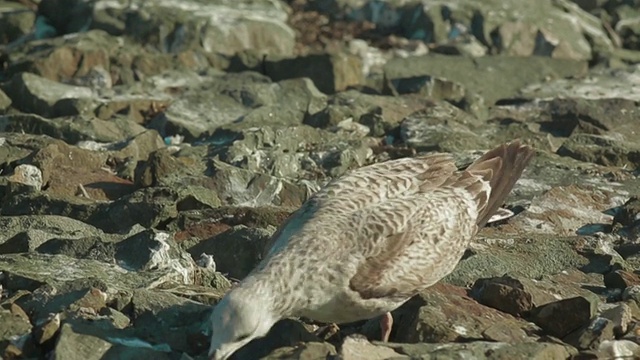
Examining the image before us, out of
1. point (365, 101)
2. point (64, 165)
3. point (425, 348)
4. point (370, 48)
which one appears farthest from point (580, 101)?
point (425, 348)

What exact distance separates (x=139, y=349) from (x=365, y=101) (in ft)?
24.4

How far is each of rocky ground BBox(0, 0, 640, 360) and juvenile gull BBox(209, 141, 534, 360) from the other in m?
0.24

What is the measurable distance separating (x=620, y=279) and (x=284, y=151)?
14.6ft

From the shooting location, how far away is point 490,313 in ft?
25.8

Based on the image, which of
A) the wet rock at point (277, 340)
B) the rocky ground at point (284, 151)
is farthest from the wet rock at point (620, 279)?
the wet rock at point (277, 340)

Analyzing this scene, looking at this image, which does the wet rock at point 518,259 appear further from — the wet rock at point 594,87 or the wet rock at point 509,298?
the wet rock at point 594,87

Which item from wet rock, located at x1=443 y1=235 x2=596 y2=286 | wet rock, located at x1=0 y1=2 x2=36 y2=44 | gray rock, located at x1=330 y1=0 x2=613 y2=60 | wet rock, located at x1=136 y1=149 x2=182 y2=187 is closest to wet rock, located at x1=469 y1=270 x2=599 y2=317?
wet rock, located at x1=443 y1=235 x2=596 y2=286

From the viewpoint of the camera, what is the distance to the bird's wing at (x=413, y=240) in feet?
24.3

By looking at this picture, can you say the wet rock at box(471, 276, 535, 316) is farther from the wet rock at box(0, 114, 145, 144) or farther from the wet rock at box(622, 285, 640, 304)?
the wet rock at box(0, 114, 145, 144)

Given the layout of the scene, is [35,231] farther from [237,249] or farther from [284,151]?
[284,151]

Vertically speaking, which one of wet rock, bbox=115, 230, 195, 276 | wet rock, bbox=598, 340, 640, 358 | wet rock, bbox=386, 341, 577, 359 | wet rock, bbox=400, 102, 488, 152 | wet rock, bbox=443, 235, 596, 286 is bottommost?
wet rock, bbox=400, 102, 488, 152

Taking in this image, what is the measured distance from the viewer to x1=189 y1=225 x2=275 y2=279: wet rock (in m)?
8.84

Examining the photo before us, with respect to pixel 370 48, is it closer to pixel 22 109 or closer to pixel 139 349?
pixel 22 109

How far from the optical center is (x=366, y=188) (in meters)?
7.99
